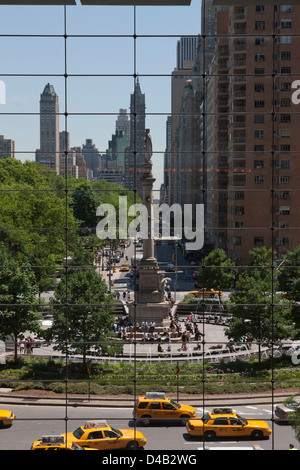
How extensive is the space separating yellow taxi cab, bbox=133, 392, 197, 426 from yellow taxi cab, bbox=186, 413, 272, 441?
938 mm

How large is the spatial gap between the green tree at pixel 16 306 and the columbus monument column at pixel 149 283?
312 inches

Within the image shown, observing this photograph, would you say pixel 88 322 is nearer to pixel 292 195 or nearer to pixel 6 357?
pixel 6 357

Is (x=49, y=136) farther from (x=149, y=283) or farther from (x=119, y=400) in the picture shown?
(x=119, y=400)

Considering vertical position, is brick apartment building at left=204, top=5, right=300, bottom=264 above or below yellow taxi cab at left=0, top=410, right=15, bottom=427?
above

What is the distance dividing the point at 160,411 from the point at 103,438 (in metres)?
2.70

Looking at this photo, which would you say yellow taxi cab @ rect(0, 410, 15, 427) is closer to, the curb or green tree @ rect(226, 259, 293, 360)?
the curb

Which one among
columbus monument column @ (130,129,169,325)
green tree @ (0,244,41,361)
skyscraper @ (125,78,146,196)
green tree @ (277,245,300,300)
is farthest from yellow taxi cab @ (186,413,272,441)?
columbus monument column @ (130,129,169,325)

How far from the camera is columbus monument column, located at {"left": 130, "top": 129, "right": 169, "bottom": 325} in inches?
1125

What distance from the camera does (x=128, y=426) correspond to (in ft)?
50.4

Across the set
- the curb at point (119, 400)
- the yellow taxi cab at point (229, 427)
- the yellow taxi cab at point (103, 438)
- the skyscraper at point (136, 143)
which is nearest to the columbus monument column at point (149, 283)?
the skyscraper at point (136, 143)

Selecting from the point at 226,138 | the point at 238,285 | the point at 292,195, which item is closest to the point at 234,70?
the point at 226,138

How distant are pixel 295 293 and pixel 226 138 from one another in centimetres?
2535

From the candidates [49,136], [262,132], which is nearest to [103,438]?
[262,132]

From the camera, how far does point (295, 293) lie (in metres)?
23.4
